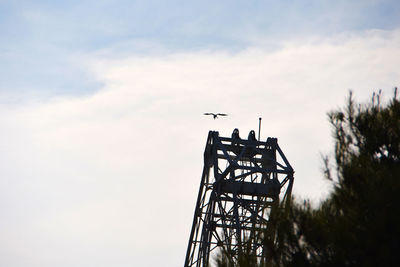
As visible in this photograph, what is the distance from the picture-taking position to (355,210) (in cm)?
1176

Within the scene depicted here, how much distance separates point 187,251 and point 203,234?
1.23 meters

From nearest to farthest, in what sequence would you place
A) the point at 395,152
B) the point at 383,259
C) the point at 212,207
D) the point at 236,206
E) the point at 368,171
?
the point at 383,259 < the point at 368,171 < the point at 395,152 < the point at 236,206 < the point at 212,207

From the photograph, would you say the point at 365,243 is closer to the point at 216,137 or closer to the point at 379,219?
the point at 379,219

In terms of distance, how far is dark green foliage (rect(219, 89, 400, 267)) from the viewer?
1112cm

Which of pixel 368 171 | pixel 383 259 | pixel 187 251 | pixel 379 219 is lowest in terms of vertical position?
pixel 383 259

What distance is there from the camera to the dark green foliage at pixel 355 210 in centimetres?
1112

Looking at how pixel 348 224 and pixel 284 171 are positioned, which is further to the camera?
pixel 284 171

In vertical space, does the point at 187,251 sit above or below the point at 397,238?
above

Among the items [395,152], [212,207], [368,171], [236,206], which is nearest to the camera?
[368,171]

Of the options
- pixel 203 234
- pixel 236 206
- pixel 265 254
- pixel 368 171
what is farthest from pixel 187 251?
pixel 368 171

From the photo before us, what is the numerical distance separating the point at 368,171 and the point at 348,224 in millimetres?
1203

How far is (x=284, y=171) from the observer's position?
22.0 metres

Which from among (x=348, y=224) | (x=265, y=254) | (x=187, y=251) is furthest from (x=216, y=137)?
(x=348, y=224)

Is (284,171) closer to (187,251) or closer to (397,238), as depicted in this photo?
(187,251)
